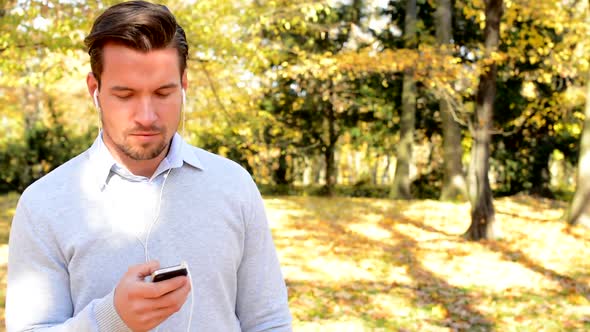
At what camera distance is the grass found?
683cm

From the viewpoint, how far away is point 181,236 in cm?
181

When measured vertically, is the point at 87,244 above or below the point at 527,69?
below

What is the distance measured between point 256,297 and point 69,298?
541 millimetres

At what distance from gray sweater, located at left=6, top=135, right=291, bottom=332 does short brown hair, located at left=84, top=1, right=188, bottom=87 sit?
30 centimetres

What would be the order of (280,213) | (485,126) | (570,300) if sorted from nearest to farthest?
(570,300) → (485,126) → (280,213)

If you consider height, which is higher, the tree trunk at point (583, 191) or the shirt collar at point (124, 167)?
the shirt collar at point (124, 167)

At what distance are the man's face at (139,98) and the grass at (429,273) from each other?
16.4 ft

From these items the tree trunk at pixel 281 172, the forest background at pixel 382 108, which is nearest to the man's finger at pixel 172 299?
the forest background at pixel 382 108

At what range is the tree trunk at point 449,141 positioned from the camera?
61.4ft

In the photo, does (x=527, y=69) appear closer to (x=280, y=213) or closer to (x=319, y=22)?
(x=319, y=22)

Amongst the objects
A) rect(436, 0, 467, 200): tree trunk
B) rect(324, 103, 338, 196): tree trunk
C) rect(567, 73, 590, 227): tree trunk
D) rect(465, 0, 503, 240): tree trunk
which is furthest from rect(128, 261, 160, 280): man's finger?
rect(324, 103, 338, 196): tree trunk

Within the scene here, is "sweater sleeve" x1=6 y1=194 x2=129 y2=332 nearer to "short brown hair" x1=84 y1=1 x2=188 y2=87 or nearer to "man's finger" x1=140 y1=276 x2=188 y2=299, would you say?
"man's finger" x1=140 y1=276 x2=188 y2=299

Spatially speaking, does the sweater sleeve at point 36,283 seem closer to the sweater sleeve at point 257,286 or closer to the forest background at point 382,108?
the sweater sleeve at point 257,286

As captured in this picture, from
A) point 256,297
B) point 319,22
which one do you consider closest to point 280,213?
point 319,22
